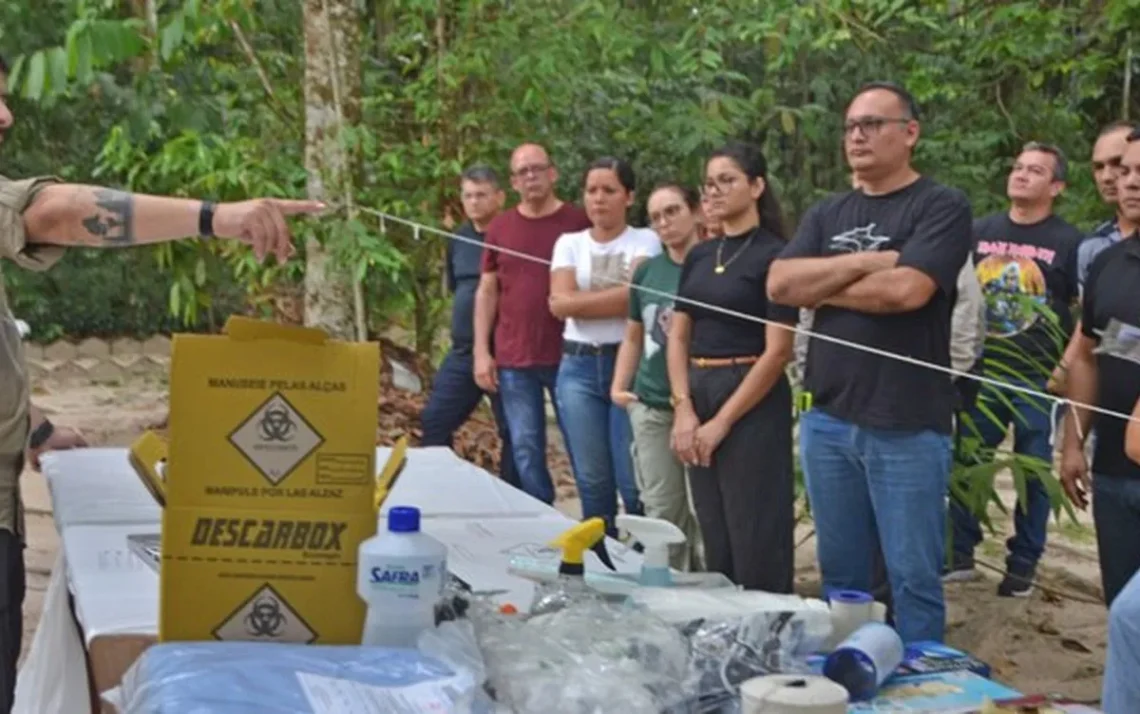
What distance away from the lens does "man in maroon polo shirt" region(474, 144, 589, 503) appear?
17.6 ft

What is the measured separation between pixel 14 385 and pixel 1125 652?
6.25 feet

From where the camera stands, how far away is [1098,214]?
757cm

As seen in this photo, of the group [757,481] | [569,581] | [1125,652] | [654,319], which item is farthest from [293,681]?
[654,319]

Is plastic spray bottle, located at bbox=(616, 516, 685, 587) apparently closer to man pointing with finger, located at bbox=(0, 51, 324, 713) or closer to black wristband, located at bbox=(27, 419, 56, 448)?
man pointing with finger, located at bbox=(0, 51, 324, 713)

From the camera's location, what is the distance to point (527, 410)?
547 cm

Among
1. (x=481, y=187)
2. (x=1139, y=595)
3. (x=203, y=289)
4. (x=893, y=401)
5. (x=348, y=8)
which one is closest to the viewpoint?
(x=1139, y=595)

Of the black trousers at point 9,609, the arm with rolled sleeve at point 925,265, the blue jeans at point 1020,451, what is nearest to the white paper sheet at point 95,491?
the black trousers at point 9,609

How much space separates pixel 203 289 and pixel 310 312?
849 millimetres

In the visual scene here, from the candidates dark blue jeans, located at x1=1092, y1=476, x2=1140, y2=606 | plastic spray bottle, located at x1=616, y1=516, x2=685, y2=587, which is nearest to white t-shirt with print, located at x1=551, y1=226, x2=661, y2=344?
dark blue jeans, located at x1=1092, y1=476, x2=1140, y2=606

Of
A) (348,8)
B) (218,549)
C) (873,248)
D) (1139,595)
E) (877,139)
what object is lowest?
(1139,595)

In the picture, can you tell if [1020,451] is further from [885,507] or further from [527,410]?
[527,410]

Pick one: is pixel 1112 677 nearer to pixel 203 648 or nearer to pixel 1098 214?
pixel 203 648

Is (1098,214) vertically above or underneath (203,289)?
above

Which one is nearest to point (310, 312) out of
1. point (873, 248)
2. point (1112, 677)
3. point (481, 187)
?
point (481, 187)
